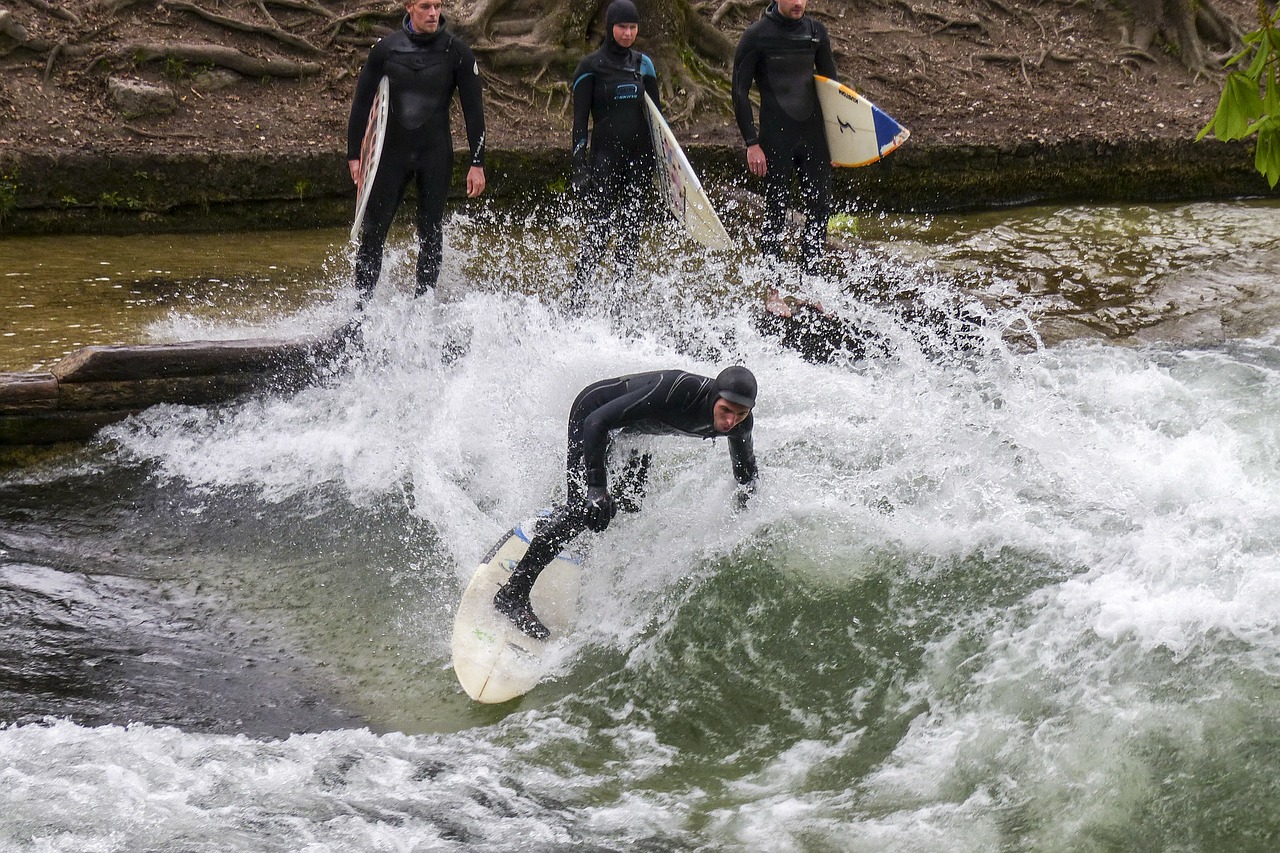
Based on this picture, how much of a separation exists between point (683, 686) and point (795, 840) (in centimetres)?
100

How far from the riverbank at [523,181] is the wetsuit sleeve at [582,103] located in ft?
9.69

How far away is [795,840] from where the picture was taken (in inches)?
165

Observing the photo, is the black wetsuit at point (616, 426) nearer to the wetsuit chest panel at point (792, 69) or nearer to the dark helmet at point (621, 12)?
the dark helmet at point (621, 12)

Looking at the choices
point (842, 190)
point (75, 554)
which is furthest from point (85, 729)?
point (842, 190)

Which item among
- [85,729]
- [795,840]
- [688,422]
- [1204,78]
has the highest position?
[1204,78]

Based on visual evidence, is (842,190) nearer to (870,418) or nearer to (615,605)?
(870,418)

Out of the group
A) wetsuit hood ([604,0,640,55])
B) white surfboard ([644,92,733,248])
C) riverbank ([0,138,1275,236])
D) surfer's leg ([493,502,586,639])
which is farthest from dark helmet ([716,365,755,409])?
riverbank ([0,138,1275,236])

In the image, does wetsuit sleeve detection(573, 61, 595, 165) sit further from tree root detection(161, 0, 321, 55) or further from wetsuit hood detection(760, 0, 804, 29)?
tree root detection(161, 0, 321, 55)

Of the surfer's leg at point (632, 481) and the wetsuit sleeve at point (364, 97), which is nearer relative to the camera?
the surfer's leg at point (632, 481)

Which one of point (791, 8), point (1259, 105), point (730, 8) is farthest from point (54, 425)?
point (730, 8)

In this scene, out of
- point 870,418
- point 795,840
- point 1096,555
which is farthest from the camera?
point 870,418

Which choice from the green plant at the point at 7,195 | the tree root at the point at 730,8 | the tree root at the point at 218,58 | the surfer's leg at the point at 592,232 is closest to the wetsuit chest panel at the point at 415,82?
the surfer's leg at the point at 592,232

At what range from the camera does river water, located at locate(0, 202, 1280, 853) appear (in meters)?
4.32

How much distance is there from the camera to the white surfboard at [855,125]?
24.2 feet
